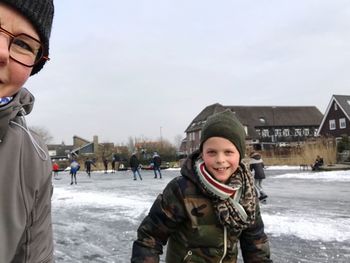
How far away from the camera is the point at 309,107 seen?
8438 centimetres

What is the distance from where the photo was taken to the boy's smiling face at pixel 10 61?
1.36 m

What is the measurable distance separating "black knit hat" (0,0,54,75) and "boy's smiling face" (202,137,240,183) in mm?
1399

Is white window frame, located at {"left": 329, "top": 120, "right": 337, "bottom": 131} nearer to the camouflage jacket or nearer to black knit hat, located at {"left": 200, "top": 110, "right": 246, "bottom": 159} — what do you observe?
black knit hat, located at {"left": 200, "top": 110, "right": 246, "bottom": 159}

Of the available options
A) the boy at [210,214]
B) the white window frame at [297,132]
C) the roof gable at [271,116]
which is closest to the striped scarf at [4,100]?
the boy at [210,214]

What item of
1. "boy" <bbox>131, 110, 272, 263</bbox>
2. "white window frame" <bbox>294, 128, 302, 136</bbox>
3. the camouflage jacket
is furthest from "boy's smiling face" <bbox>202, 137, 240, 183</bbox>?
"white window frame" <bbox>294, 128, 302, 136</bbox>

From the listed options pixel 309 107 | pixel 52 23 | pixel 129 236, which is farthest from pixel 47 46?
pixel 309 107

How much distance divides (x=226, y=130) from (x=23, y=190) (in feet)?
5.24

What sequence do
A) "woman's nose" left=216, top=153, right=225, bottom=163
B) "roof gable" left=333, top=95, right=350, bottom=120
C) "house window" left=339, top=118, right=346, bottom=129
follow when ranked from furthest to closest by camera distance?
"house window" left=339, top=118, right=346, bottom=129 → "roof gable" left=333, top=95, right=350, bottom=120 → "woman's nose" left=216, top=153, right=225, bottom=163

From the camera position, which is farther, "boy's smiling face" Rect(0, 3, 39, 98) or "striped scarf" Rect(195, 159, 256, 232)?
"striped scarf" Rect(195, 159, 256, 232)

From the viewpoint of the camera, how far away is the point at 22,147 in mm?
1500

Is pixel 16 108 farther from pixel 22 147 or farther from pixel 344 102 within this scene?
pixel 344 102

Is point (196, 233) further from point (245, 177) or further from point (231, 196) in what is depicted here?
point (245, 177)

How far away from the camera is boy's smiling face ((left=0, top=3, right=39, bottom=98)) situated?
1359mm

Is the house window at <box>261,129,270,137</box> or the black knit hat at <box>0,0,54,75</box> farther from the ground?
the house window at <box>261,129,270,137</box>
